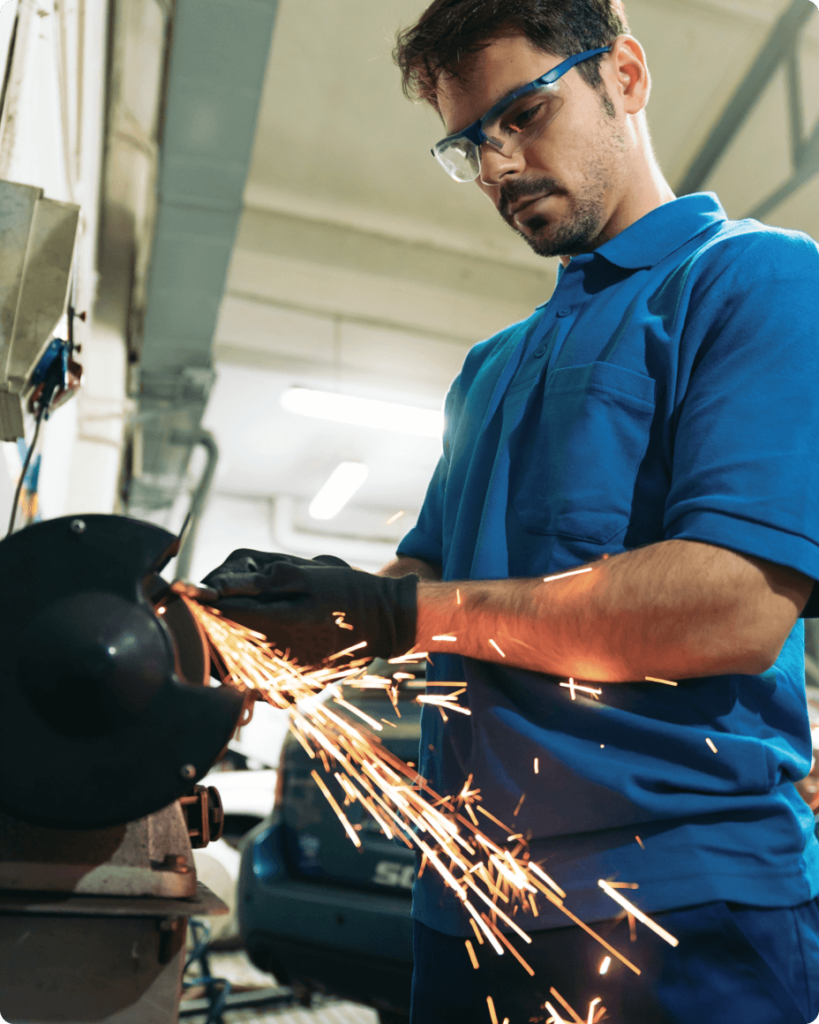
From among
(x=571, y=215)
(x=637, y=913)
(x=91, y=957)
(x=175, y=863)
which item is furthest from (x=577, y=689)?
(x=571, y=215)

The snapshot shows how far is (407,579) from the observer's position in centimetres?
103

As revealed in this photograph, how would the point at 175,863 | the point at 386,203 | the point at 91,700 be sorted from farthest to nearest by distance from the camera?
the point at 386,203 → the point at 175,863 → the point at 91,700

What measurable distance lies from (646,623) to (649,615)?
0.01 meters

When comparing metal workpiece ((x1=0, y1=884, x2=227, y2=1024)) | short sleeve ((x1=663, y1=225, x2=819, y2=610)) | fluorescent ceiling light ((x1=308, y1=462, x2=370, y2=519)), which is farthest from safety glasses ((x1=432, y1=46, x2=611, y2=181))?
fluorescent ceiling light ((x1=308, y1=462, x2=370, y2=519))

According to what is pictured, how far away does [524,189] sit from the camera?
1.35 meters

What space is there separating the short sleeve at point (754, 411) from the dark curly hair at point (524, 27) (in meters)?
0.55

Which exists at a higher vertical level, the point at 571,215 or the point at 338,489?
the point at 571,215

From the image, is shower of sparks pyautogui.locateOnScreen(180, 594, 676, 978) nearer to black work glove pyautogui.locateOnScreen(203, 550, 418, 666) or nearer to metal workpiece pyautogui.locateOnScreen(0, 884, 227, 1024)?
black work glove pyautogui.locateOnScreen(203, 550, 418, 666)

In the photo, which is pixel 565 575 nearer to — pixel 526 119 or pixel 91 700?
pixel 91 700

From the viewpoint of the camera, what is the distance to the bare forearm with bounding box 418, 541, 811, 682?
0.88 metres

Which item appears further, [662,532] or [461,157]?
[461,157]

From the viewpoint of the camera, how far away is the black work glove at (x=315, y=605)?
3.16ft

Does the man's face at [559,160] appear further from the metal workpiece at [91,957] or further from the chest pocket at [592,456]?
the metal workpiece at [91,957]

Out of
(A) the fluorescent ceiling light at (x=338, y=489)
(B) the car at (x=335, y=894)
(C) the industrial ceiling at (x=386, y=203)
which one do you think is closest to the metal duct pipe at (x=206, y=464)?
(C) the industrial ceiling at (x=386, y=203)
